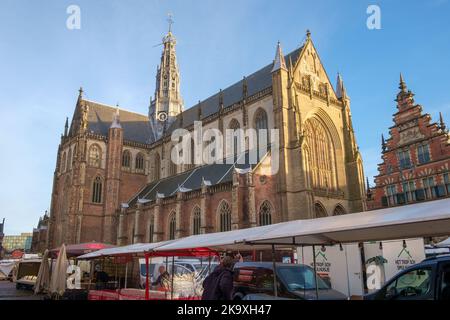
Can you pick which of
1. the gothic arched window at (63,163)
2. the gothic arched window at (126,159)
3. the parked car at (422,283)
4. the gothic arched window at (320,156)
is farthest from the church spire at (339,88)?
the gothic arched window at (63,163)

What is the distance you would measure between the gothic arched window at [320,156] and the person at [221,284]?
77.3 ft

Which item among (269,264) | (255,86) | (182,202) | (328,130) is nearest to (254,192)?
(182,202)

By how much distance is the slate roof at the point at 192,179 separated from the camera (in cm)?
3115

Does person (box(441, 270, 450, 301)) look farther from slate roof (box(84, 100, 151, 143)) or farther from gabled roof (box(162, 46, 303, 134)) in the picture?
slate roof (box(84, 100, 151, 143))

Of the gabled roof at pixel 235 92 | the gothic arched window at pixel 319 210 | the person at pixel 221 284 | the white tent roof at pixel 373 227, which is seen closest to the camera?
the white tent roof at pixel 373 227

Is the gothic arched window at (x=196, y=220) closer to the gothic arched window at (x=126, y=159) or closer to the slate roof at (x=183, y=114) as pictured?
the slate roof at (x=183, y=114)

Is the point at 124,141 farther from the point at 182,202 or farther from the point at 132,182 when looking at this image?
the point at 182,202

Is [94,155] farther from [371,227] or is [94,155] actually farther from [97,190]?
[371,227]

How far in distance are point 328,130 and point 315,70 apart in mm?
5715

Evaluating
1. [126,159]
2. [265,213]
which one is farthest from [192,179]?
[126,159]

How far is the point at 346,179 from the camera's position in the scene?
3225cm

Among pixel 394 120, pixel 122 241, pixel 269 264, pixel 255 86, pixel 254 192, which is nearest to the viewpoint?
pixel 269 264

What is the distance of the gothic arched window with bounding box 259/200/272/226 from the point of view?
1062 inches

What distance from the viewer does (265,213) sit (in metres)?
27.3
